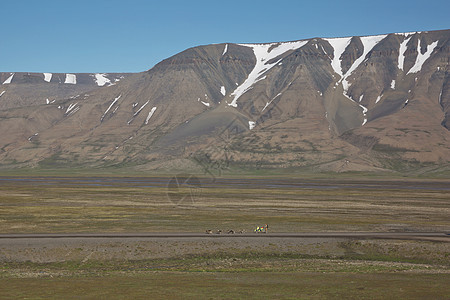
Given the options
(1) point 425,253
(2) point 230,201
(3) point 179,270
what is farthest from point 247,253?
(2) point 230,201

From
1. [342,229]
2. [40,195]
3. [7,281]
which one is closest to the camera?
[7,281]

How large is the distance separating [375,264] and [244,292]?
58.2 ft

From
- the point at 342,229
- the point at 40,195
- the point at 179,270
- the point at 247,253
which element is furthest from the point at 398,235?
the point at 40,195

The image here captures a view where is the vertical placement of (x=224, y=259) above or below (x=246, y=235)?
below

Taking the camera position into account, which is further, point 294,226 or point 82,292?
point 294,226

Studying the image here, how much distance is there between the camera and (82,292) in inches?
1369

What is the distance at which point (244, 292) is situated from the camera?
35.4m

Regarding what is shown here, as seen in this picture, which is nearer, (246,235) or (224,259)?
(224,259)

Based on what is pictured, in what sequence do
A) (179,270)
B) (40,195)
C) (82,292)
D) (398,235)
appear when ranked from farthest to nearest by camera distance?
(40,195)
(398,235)
(179,270)
(82,292)

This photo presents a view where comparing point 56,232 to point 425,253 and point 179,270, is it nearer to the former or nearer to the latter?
point 179,270

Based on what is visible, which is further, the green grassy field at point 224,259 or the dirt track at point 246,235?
the dirt track at point 246,235

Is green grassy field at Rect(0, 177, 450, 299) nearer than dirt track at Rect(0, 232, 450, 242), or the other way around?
green grassy field at Rect(0, 177, 450, 299)

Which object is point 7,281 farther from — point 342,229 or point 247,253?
point 342,229

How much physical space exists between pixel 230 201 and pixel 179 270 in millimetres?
70914
